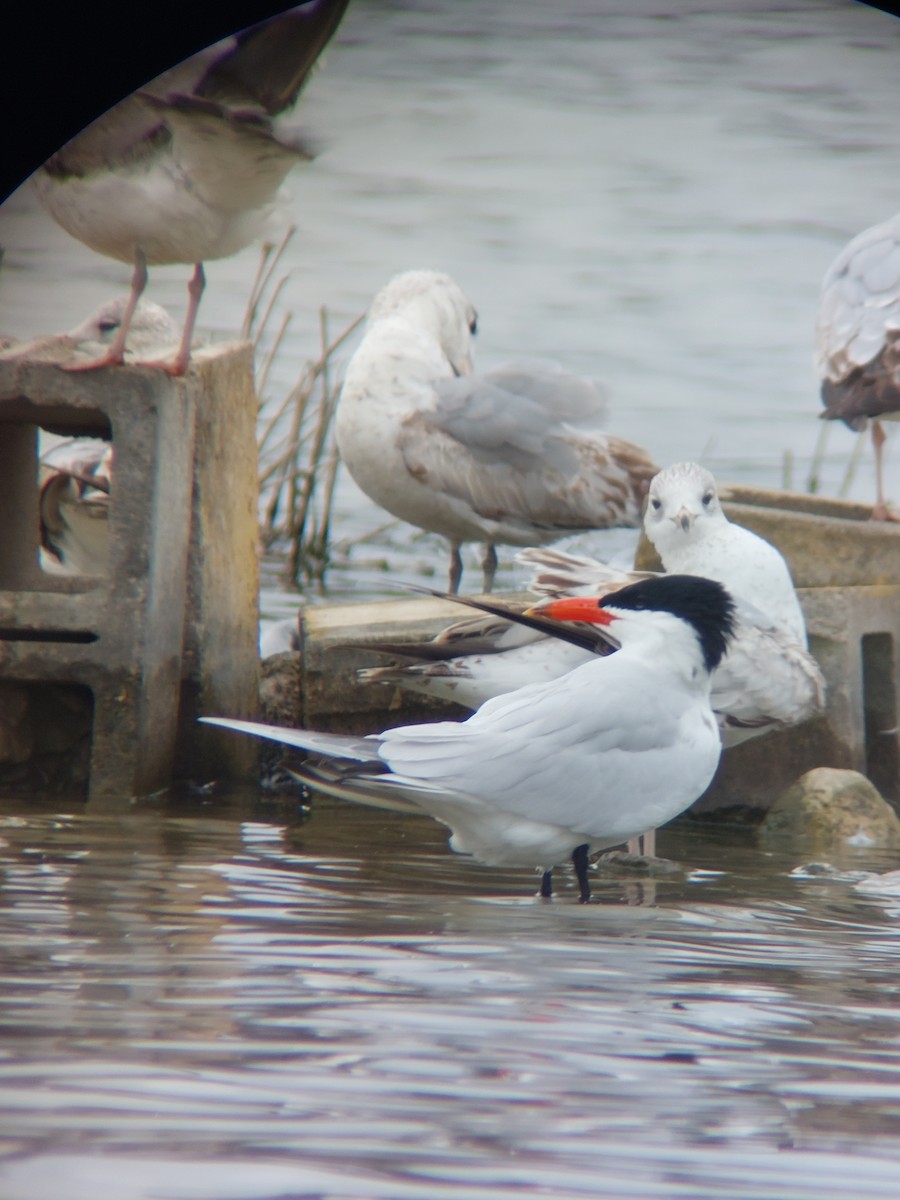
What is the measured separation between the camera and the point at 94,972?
3105mm

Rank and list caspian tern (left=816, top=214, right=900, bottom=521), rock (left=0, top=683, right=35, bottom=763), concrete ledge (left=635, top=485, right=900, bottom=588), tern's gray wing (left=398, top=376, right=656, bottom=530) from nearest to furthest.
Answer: rock (left=0, top=683, right=35, bottom=763), concrete ledge (left=635, top=485, right=900, bottom=588), tern's gray wing (left=398, top=376, right=656, bottom=530), caspian tern (left=816, top=214, right=900, bottom=521)

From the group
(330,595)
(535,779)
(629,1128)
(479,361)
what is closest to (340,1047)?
(629,1128)

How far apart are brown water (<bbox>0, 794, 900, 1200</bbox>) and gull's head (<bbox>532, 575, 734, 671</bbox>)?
2.22 ft

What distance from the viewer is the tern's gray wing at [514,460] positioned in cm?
709

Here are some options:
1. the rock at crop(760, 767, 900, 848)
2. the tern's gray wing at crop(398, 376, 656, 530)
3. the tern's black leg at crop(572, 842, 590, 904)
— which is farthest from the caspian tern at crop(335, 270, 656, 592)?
the tern's black leg at crop(572, 842, 590, 904)

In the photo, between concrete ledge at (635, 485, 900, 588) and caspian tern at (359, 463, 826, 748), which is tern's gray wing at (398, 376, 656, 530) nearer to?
concrete ledge at (635, 485, 900, 588)

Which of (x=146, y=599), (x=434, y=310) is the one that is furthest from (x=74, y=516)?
(x=146, y=599)

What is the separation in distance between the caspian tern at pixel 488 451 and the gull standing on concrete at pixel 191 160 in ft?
4.43

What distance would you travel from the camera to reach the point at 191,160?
551cm

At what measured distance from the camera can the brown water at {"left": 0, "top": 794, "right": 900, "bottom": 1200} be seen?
219cm

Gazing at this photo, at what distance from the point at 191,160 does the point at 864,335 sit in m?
3.47

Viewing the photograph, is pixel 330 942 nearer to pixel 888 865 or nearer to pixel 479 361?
pixel 888 865

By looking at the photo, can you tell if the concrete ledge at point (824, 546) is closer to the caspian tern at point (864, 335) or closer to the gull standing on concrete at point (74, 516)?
the caspian tern at point (864, 335)

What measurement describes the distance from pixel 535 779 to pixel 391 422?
3287 millimetres
